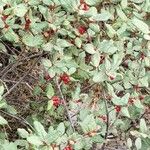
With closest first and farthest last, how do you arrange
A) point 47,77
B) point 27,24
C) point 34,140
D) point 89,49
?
1. point 34,140
2. point 89,49
3. point 27,24
4. point 47,77

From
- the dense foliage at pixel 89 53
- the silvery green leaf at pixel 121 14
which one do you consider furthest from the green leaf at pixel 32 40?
the silvery green leaf at pixel 121 14

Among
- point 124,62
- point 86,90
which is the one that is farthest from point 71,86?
point 124,62

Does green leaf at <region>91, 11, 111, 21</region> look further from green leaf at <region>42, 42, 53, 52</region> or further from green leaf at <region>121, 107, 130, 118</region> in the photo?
green leaf at <region>121, 107, 130, 118</region>

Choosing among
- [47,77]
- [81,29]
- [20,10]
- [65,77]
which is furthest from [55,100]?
[20,10]

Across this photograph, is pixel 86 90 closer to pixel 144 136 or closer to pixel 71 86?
pixel 71 86

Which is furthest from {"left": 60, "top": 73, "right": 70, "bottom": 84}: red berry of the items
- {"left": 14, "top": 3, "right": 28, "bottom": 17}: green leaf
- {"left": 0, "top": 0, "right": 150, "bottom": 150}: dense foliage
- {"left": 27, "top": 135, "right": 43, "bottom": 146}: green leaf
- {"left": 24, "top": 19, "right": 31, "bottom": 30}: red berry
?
{"left": 27, "top": 135, "right": 43, "bottom": 146}: green leaf

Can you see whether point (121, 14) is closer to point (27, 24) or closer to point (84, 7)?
point (84, 7)

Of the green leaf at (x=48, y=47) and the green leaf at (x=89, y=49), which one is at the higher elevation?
the green leaf at (x=48, y=47)

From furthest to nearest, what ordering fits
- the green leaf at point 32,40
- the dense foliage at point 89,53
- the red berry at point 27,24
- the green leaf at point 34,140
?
the red berry at point 27,24 → the green leaf at point 32,40 → the dense foliage at point 89,53 → the green leaf at point 34,140

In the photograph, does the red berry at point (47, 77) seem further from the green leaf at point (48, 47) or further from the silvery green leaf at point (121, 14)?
the silvery green leaf at point (121, 14)
